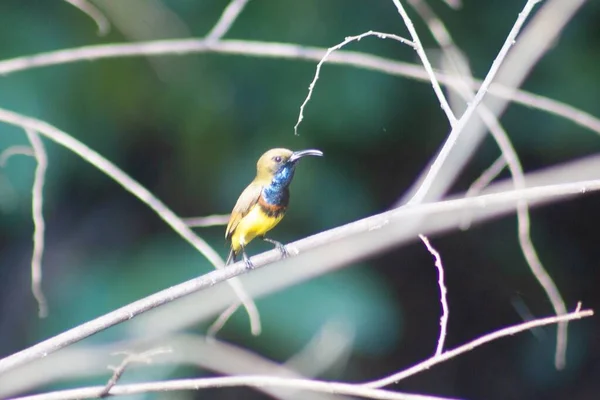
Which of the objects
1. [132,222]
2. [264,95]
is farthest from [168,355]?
[264,95]

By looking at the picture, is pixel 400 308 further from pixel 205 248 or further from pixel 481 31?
pixel 205 248

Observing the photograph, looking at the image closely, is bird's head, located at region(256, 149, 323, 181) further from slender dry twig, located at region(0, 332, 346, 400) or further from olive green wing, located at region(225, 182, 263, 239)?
slender dry twig, located at region(0, 332, 346, 400)

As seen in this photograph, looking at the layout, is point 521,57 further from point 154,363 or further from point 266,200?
point 154,363

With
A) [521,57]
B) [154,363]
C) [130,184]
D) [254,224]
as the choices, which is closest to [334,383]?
[130,184]

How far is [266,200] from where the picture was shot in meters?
3.07

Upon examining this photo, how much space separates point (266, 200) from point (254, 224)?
9cm

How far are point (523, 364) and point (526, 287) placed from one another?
1.47 feet

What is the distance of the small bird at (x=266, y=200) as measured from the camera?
307cm

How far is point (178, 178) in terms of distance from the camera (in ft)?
15.6

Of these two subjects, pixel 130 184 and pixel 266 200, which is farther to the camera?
pixel 266 200

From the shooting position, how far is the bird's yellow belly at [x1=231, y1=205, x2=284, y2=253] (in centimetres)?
306

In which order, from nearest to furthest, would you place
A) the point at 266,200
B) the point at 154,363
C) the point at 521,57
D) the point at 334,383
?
the point at 334,383 → the point at 266,200 → the point at 521,57 → the point at 154,363

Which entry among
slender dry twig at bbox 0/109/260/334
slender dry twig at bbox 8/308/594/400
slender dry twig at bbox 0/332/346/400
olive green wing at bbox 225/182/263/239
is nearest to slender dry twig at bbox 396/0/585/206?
olive green wing at bbox 225/182/263/239

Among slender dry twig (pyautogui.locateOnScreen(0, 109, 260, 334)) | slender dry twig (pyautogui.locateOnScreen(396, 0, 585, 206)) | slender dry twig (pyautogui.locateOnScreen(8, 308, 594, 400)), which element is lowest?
slender dry twig (pyautogui.locateOnScreen(8, 308, 594, 400))
